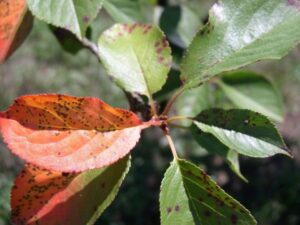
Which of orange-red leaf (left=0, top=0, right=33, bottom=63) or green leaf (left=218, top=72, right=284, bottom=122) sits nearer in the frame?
orange-red leaf (left=0, top=0, right=33, bottom=63)

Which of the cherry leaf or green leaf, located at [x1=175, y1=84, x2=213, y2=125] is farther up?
the cherry leaf

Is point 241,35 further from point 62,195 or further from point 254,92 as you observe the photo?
point 254,92

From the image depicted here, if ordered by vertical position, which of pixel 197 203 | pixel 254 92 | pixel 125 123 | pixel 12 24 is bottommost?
pixel 254 92

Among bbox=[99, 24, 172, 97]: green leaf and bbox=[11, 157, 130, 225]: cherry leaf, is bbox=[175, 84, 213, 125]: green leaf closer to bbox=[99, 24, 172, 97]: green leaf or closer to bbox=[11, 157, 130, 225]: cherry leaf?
bbox=[99, 24, 172, 97]: green leaf

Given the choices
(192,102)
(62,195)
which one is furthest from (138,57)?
(192,102)

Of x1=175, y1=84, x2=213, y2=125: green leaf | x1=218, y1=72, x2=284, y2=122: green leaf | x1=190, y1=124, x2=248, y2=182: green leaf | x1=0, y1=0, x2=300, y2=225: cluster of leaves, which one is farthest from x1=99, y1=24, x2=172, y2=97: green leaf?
x1=218, y1=72, x2=284, y2=122: green leaf
